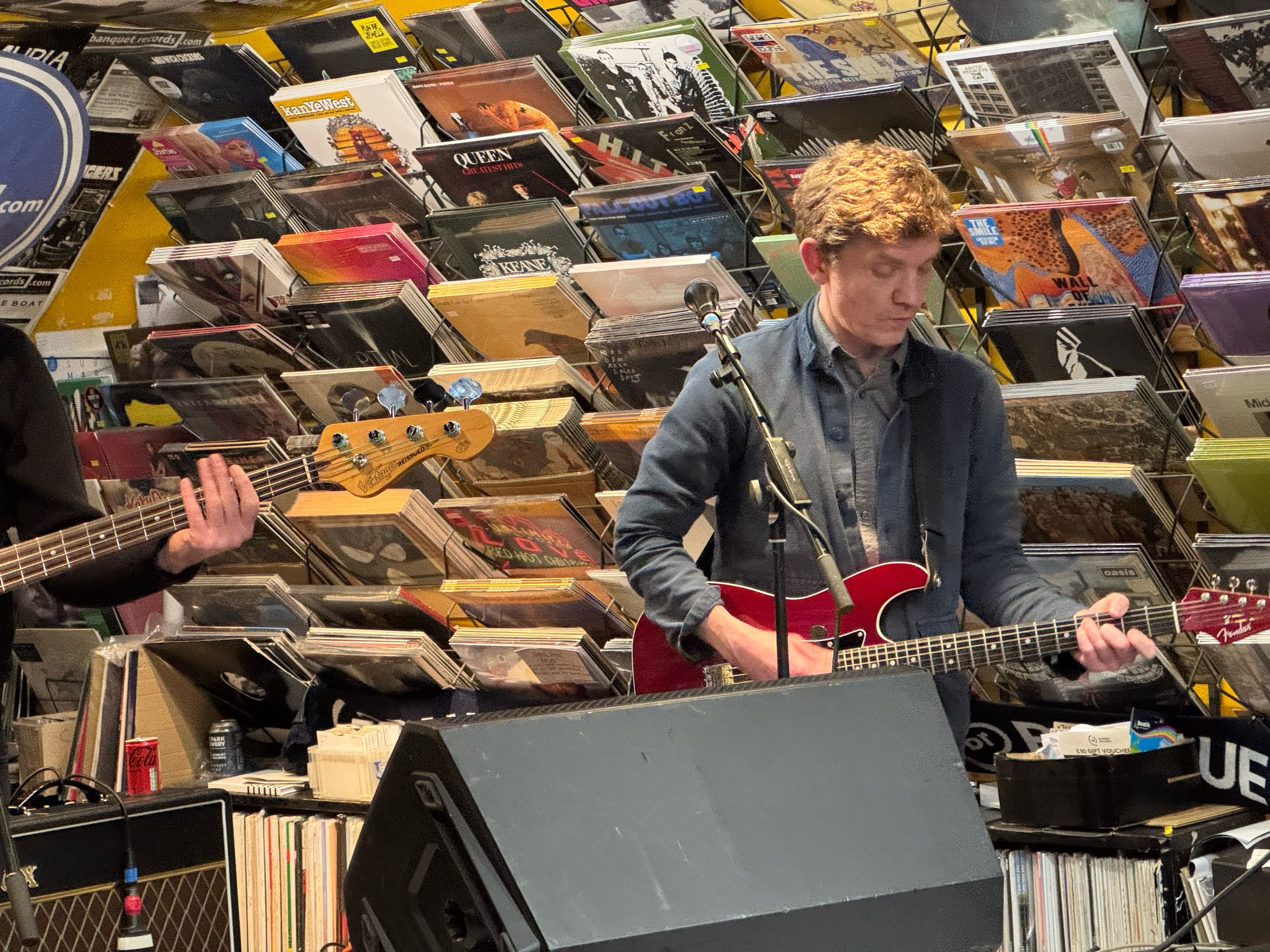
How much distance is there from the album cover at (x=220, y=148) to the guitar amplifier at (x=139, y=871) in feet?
4.52

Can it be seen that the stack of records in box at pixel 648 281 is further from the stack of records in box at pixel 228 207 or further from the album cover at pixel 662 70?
the stack of records in box at pixel 228 207

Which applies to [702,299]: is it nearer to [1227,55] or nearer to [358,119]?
[1227,55]

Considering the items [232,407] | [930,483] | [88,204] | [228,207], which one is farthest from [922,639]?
[88,204]

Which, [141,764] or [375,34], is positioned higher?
[375,34]

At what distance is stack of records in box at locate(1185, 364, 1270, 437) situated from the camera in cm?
216

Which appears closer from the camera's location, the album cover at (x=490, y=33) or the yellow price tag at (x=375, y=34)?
the album cover at (x=490, y=33)

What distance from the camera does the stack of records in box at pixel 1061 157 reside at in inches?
90.8

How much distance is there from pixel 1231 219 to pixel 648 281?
0.96 m

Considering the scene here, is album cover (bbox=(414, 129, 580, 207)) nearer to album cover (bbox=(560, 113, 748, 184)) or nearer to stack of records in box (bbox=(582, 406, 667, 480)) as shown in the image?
album cover (bbox=(560, 113, 748, 184))

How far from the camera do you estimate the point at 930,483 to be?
75.2 inches

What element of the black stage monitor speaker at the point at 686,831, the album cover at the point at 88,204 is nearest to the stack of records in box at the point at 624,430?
the black stage monitor speaker at the point at 686,831

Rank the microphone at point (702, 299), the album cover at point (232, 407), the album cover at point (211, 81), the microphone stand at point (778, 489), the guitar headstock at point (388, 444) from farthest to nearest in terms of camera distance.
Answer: the album cover at point (211, 81) → the album cover at point (232, 407) → the guitar headstock at point (388, 444) → the microphone at point (702, 299) → the microphone stand at point (778, 489)

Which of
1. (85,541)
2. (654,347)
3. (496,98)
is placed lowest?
(85,541)

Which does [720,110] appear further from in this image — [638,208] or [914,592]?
[914,592]
